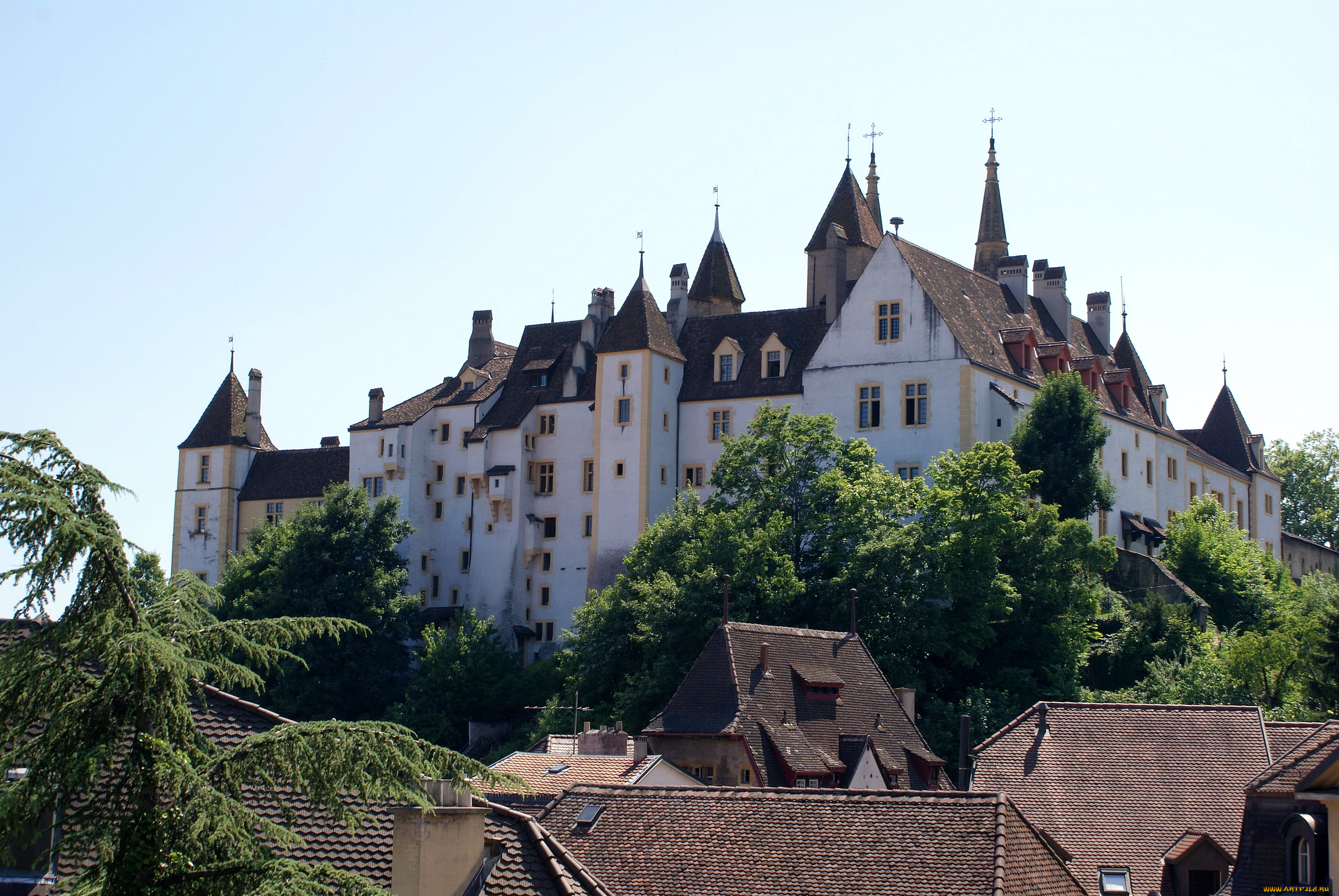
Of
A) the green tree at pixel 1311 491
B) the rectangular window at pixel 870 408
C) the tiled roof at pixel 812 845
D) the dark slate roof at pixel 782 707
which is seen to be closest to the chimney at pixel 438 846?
the tiled roof at pixel 812 845

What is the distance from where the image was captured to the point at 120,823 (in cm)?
1206

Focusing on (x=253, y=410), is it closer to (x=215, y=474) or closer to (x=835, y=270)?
(x=215, y=474)

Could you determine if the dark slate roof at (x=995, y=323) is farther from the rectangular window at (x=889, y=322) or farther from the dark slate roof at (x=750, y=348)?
the dark slate roof at (x=750, y=348)

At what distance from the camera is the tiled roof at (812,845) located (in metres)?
21.4

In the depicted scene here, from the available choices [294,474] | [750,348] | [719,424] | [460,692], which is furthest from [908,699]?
[294,474]

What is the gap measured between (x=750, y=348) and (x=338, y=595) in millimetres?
20098

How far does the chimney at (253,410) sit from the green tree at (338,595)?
1558 cm

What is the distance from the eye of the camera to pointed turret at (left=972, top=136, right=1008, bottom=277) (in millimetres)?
87500

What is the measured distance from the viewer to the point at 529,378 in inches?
3187

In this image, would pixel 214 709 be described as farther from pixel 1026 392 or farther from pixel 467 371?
pixel 467 371

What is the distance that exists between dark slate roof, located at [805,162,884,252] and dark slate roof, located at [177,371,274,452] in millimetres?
32360

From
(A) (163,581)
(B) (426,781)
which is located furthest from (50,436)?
(B) (426,781)

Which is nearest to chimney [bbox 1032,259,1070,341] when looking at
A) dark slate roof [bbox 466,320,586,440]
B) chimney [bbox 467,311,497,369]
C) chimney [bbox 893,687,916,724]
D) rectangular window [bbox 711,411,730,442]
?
rectangular window [bbox 711,411,730,442]

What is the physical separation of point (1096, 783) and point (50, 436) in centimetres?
2604
